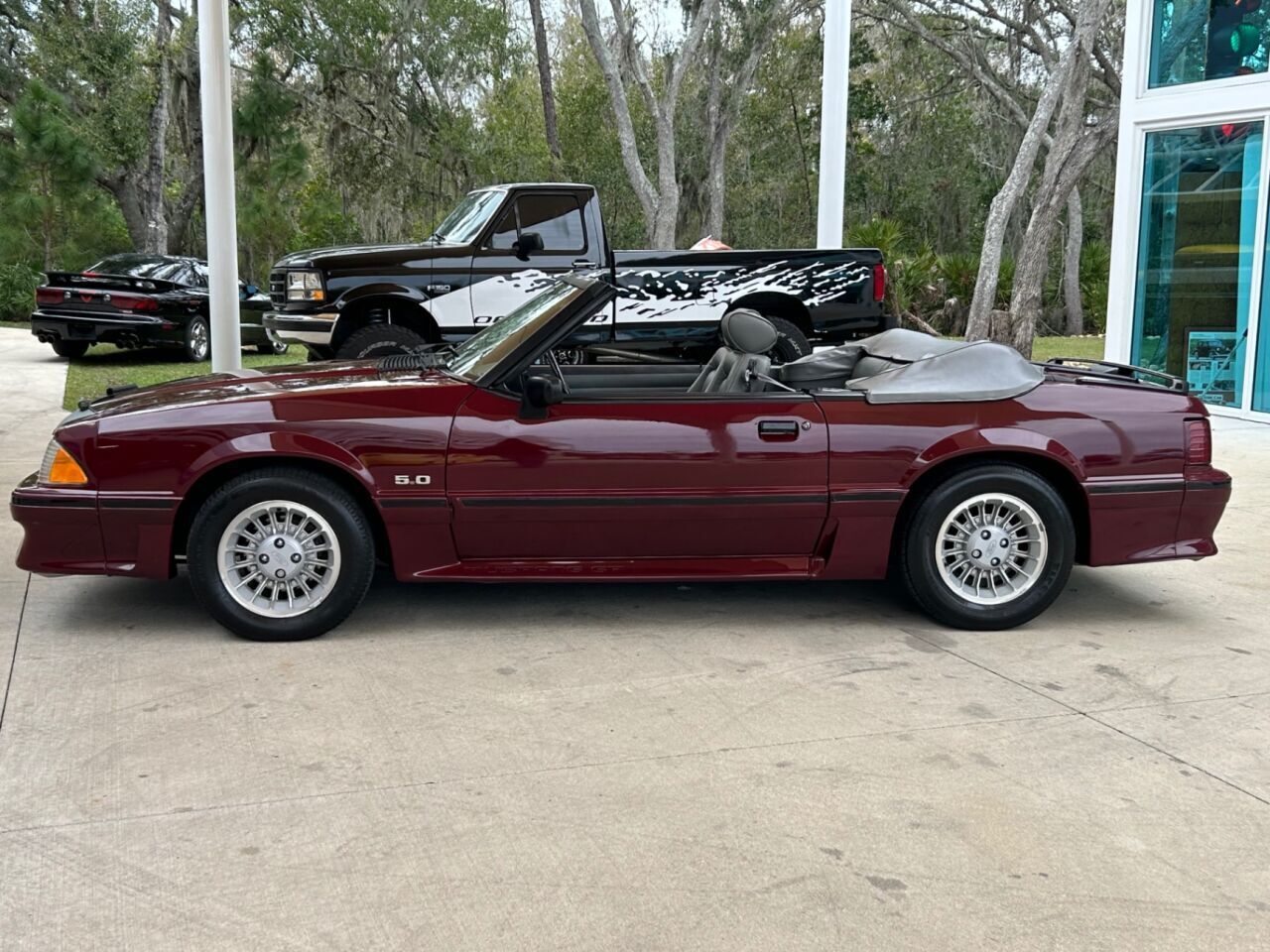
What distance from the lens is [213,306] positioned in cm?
1045

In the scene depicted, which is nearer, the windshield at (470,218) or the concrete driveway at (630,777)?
the concrete driveway at (630,777)

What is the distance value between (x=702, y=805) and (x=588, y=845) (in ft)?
1.30

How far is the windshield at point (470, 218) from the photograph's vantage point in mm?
11164

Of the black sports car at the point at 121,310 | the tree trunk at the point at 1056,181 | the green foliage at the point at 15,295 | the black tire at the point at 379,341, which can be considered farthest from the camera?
the green foliage at the point at 15,295

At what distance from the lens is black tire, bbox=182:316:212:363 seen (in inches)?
616

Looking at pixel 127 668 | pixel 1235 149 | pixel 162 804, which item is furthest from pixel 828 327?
pixel 162 804

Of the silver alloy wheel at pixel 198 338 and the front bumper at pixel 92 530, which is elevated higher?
the silver alloy wheel at pixel 198 338

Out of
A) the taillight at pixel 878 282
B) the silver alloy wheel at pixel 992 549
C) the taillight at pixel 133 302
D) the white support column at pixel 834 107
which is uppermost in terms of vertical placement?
the white support column at pixel 834 107

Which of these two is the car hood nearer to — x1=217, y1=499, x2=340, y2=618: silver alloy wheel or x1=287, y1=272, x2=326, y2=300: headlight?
x1=217, y1=499, x2=340, y2=618: silver alloy wheel

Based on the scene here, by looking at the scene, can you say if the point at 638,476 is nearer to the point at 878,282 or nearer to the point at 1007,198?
the point at 878,282

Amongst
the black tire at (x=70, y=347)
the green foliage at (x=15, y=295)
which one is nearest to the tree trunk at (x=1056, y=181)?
the black tire at (x=70, y=347)

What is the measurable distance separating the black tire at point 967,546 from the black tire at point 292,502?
2.25m

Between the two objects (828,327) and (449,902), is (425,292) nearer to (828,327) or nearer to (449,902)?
(828,327)

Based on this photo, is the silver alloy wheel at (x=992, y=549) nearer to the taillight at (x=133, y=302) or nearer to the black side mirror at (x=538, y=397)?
the black side mirror at (x=538, y=397)
